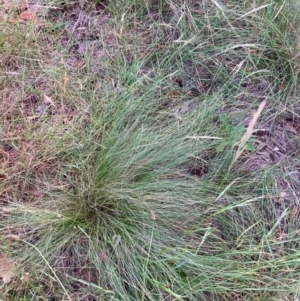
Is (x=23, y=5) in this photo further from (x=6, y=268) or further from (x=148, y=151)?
(x=6, y=268)

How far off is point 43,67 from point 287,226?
1.39 meters

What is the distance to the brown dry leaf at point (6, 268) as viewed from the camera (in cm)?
162

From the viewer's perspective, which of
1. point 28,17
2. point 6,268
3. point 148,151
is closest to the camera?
point 6,268

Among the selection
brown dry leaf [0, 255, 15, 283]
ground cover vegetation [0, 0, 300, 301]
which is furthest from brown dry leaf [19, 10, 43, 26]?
brown dry leaf [0, 255, 15, 283]

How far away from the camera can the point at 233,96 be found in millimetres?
2115

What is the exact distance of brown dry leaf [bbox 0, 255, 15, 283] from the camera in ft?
5.31

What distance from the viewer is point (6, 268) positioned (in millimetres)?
1643

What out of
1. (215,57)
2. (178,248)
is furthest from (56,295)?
(215,57)

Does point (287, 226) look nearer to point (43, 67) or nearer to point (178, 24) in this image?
point (178, 24)

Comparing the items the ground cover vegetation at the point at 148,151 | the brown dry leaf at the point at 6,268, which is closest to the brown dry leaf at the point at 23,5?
the ground cover vegetation at the point at 148,151

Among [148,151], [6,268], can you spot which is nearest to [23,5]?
[148,151]

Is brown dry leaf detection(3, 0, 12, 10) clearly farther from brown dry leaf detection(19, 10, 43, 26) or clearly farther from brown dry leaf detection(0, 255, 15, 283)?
brown dry leaf detection(0, 255, 15, 283)

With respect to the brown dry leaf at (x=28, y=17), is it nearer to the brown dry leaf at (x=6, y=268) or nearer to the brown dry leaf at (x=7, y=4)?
the brown dry leaf at (x=7, y=4)

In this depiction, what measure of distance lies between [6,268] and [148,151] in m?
0.74
